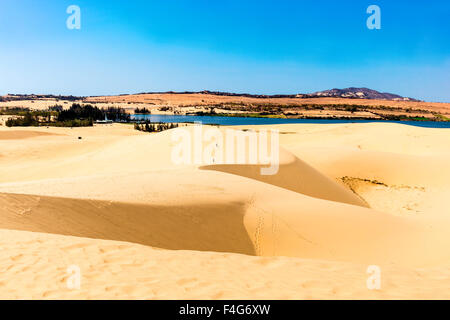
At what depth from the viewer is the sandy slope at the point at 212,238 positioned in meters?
4.19

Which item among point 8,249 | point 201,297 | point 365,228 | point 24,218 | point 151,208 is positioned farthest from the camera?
point 365,228

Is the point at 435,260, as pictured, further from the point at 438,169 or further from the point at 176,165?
the point at 438,169

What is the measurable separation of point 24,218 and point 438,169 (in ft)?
69.9

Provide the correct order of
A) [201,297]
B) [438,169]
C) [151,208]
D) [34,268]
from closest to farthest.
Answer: [201,297]
[34,268]
[151,208]
[438,169]

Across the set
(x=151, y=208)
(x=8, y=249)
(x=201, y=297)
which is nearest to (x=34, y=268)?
(x=8, y=249)

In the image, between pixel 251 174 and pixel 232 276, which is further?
pixel 251 174

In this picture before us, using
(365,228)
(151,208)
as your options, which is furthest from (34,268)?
(365,228)

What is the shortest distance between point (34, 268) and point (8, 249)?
892mm

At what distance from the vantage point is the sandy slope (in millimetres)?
4188

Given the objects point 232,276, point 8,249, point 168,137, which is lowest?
point 232,276

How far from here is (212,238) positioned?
7250mm
